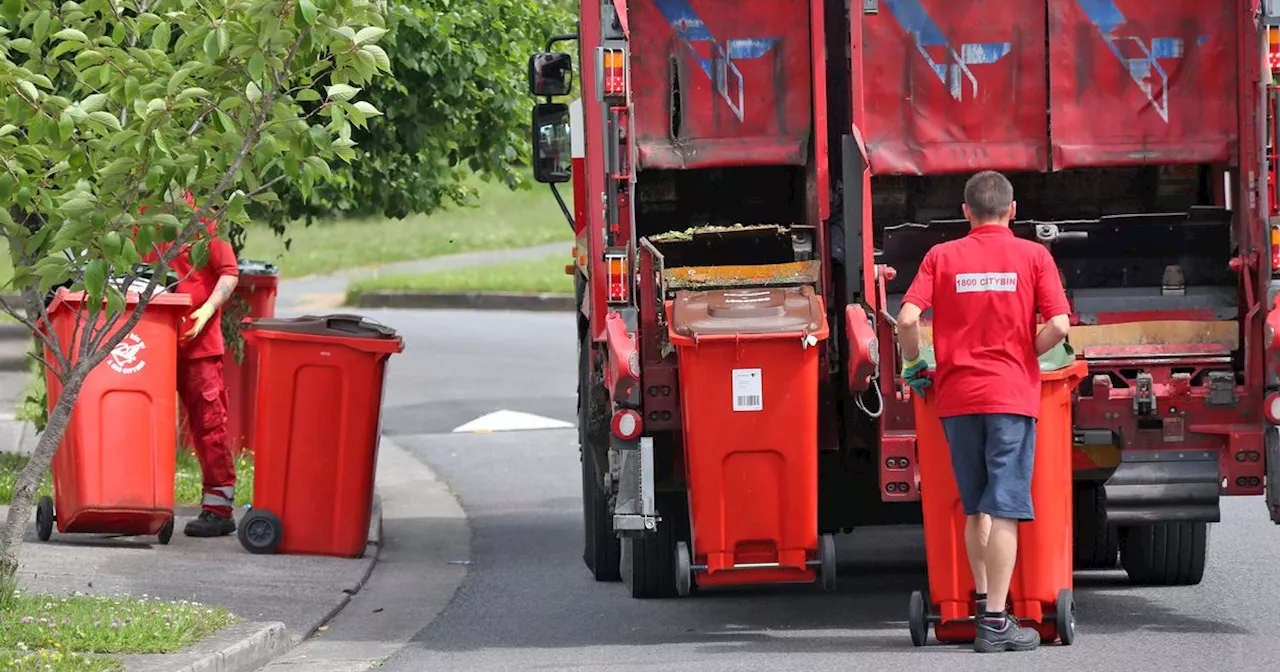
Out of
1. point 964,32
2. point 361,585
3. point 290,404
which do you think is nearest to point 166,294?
point 290,404

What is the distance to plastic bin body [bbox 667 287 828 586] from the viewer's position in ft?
24.3

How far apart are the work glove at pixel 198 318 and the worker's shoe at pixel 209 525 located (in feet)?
2.71

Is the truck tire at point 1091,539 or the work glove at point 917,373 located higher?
the work glove at point 917,373

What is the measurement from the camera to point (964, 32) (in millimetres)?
8258

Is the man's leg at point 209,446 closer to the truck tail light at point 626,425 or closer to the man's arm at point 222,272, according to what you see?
the man's arm at point 222,272

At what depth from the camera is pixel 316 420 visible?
9.52 meters

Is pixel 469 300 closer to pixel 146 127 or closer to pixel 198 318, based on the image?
pixel 198 318

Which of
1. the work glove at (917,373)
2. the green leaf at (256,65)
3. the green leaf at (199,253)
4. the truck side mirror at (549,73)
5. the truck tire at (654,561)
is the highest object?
the truck side mirror at (549,73)

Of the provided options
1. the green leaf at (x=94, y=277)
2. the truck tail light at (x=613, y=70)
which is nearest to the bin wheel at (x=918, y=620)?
the truck tail light at (x=613, y=70)

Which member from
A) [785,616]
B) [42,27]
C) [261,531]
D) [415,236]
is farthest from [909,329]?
[415,236]

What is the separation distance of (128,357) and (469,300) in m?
15.8

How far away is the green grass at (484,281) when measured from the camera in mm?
25312

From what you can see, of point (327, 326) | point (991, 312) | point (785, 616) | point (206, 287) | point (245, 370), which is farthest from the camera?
point (245, 370)

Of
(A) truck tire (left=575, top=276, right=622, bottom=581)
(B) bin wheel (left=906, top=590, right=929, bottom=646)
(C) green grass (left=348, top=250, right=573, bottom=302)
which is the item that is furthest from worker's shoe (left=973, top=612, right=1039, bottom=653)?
(C) green grass (left=348, top=250, right=573, bottom=302)
